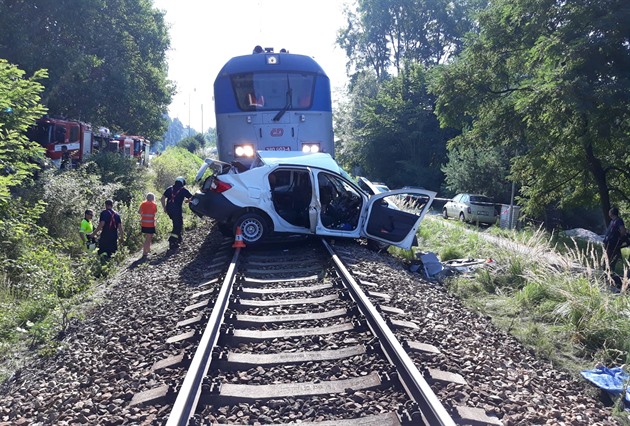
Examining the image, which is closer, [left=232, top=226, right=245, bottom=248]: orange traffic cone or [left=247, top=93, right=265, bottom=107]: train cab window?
[left=232, top=226, right=245, bottom=248]: orange traffic cone

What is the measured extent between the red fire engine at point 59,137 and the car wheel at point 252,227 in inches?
572

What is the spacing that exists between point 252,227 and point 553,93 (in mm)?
8739

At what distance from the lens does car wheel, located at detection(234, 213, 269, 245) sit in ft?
32.3

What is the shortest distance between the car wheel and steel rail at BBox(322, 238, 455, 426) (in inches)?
160

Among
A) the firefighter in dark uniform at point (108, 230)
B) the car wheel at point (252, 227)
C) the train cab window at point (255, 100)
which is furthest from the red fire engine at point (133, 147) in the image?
the car wheel at point (252, 227)

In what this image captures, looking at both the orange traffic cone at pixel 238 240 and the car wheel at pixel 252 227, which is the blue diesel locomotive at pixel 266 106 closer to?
the car wheel at pixel 252 227

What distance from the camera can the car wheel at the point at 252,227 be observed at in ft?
32.3

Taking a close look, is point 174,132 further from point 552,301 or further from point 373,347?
point 373,347

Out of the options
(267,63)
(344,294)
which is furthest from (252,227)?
(267,63)

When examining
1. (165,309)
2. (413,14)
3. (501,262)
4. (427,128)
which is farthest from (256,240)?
(413,14)

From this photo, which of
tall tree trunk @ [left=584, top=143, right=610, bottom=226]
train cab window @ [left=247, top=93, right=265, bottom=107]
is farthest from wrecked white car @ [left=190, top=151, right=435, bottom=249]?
tall tree trunk @ [left=584, top=143, right=610, bottom=226]

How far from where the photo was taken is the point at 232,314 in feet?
18.1

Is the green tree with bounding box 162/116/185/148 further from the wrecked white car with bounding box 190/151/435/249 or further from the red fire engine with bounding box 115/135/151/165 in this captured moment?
the wrecked white car with bounding box 190/151/435/249

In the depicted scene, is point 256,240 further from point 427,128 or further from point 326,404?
point 427,128
